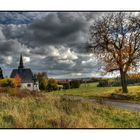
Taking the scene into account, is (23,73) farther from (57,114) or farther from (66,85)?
(57,114)

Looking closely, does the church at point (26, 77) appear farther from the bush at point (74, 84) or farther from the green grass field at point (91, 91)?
the bush at point (74, 84)

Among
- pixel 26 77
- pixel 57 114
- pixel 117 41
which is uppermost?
pixel 117 41

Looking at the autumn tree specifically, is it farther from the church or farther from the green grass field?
the church

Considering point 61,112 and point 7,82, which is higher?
point 7,82

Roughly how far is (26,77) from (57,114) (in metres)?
0.66

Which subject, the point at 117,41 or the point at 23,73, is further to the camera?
the point at 117,41

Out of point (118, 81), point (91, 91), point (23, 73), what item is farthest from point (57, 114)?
point (118, 81)

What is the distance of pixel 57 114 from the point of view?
6.39 metres

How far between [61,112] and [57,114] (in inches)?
2.4

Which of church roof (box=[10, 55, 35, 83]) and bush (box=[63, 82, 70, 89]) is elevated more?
church roof (box=[10, 55, 35, 83])

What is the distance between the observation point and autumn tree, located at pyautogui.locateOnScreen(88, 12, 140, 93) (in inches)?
251

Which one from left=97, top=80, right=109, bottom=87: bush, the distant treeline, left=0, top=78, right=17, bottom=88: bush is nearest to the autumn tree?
the distant treeline

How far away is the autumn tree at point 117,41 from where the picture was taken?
6387 millimetres

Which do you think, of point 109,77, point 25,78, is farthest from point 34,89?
point 109,77
